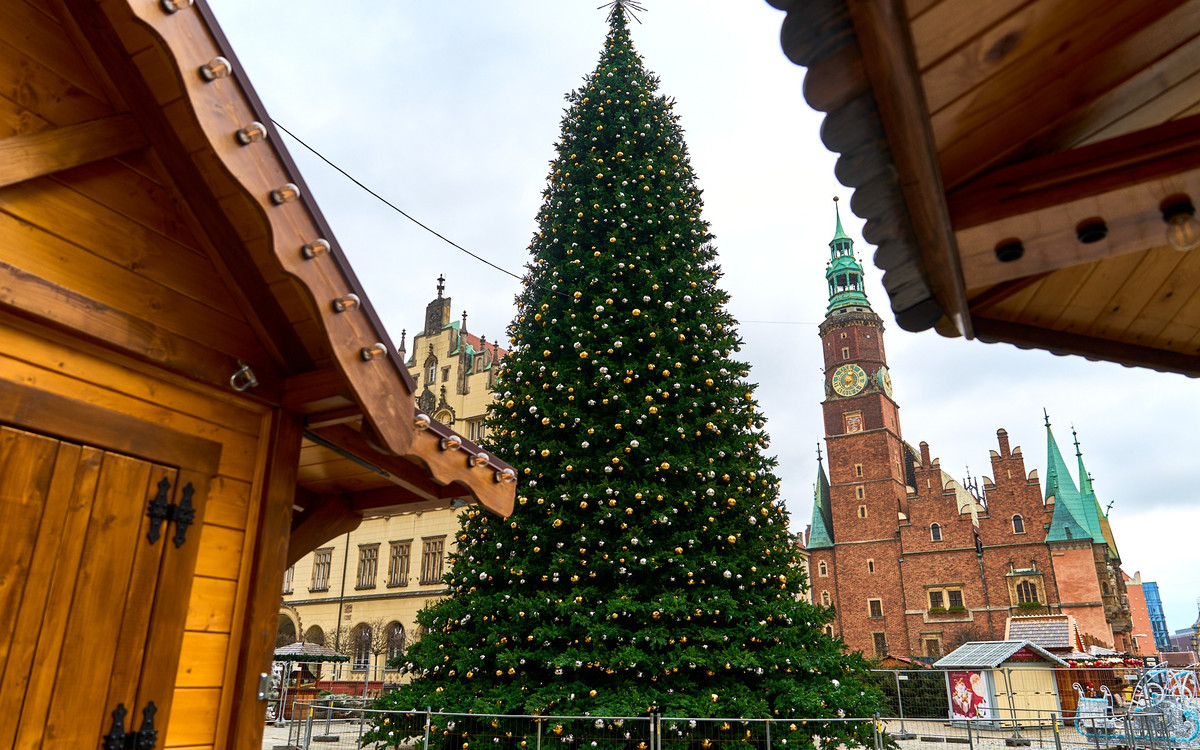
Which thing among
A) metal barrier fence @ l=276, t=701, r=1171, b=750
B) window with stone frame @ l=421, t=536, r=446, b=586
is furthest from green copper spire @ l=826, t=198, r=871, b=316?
metal barrier fence @ l=276, t=701, r=1171, b=750

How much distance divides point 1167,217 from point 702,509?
8.60m

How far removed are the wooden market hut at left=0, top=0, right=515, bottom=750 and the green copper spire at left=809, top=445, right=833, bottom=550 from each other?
55.3 m

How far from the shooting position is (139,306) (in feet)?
10.7

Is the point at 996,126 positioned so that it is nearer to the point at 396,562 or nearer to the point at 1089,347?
the point at 1089,347

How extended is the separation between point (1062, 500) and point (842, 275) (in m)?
24.9

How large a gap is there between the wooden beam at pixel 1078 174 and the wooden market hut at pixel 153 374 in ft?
8.35

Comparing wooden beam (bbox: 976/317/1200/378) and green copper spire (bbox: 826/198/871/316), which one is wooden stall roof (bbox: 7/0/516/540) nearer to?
wooden beam (bbox: 976/317/1200/378)

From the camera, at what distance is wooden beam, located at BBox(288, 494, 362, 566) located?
5.07m

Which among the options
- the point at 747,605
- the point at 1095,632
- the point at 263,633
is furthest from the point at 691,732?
the point at 1095,632

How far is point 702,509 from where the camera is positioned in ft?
32.8

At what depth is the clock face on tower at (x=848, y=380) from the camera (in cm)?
5703

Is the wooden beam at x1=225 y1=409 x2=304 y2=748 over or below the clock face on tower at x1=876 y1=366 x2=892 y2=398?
below

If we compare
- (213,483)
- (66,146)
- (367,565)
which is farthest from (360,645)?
(66,146)

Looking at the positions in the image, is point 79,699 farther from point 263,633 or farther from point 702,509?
point 702,509
